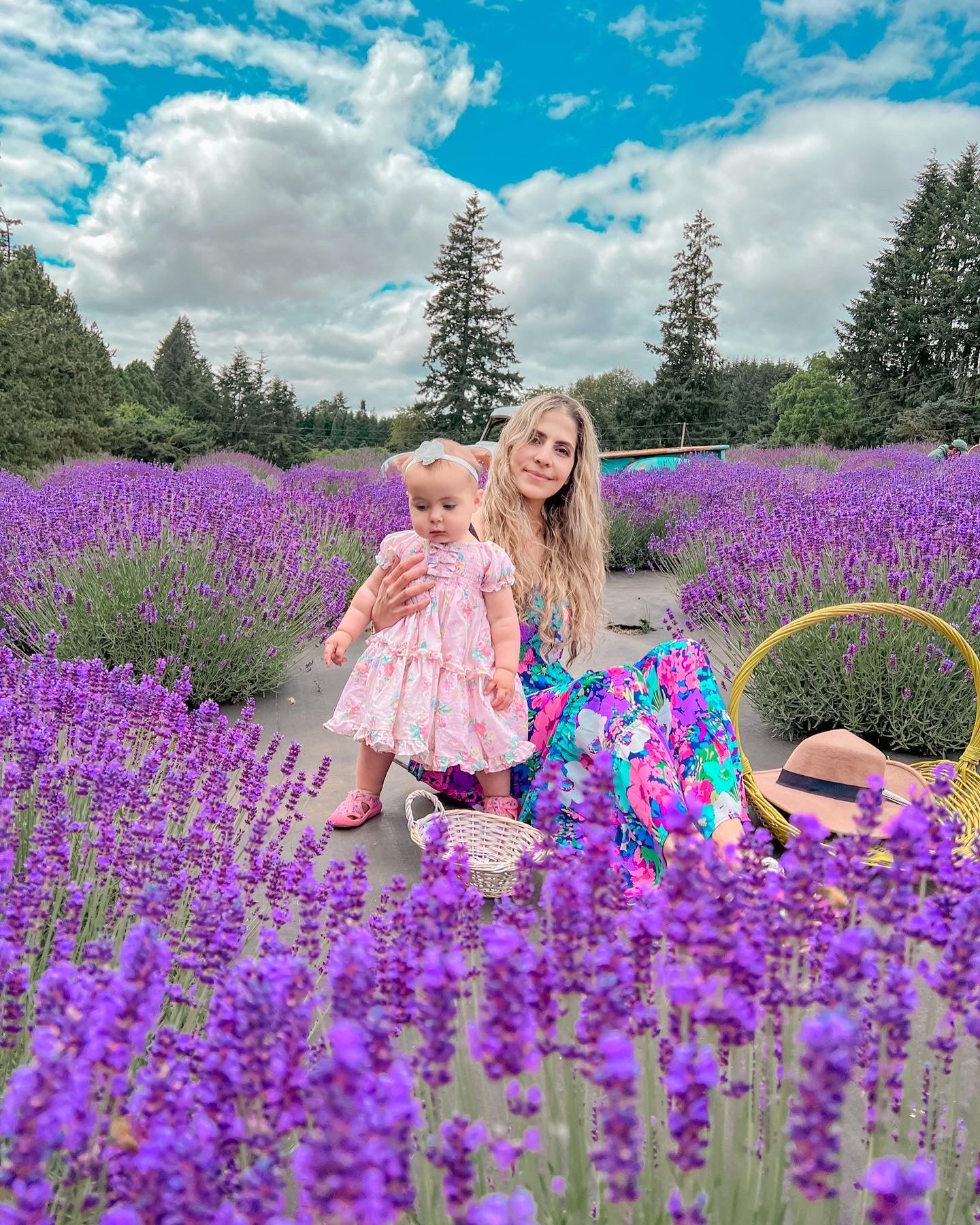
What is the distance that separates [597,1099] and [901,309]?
31476 millimetres

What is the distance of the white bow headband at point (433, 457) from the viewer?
244 centimetres

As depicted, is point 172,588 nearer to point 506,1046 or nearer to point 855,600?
point 855,600

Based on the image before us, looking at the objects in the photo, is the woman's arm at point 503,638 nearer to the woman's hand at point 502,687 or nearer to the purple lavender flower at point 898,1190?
the woman's hand at point 502,687

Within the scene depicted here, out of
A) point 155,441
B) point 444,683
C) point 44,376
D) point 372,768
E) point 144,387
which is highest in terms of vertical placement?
point 144,387

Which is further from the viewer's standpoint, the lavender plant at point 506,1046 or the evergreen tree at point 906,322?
the evergreen tree at point 906,322

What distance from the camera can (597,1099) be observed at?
1.25m

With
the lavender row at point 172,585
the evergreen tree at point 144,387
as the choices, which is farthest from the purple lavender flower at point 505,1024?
the evergreen tree at point 144,387

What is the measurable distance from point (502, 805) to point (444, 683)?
416 mm

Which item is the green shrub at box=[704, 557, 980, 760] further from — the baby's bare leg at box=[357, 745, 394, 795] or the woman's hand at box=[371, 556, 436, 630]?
the baby's bare leg at box=[357, 745, 394, 795]

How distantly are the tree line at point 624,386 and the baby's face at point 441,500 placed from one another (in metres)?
11.6

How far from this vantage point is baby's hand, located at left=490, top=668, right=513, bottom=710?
7.89 ft

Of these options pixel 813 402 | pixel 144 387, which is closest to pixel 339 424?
pixel 144 387

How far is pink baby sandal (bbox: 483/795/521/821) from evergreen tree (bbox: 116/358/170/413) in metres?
42.1

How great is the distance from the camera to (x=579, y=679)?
2477 mm
